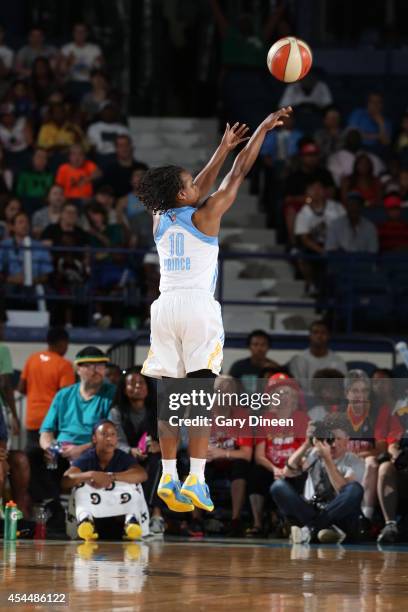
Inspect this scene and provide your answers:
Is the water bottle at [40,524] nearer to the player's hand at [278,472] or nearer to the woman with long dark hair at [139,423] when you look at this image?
the woman with long dark hair at [139,423]

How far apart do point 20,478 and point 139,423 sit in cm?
128

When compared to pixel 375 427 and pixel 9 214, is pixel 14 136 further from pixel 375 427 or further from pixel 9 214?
pixel 375 427

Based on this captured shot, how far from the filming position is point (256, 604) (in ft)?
28.7

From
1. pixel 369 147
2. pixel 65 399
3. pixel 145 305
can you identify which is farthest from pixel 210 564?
pixel 369 147

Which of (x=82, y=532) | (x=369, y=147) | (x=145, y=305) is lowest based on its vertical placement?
(x=82, y=532)

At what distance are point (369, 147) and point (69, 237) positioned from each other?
516 cm

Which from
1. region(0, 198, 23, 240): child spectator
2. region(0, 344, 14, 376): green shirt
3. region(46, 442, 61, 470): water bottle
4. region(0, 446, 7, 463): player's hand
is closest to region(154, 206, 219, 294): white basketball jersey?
region(0, 446, 7, 463): player's hand

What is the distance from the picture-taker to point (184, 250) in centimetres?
990

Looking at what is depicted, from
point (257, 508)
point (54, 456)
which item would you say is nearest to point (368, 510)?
point (257, 508)

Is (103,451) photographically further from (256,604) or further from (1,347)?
(256,604)

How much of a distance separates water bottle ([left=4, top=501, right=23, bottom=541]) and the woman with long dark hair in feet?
5.11

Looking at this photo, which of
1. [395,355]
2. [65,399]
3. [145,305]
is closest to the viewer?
[65,399]

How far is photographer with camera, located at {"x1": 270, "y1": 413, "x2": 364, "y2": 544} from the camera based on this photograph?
Result: 13.3 m

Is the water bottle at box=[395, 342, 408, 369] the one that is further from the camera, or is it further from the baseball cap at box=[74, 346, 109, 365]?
the baseball cap at box=[74, 346, 109, 365]
